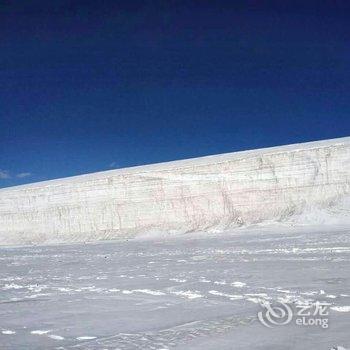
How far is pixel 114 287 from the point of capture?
302 inches

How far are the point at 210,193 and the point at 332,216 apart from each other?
786 cm

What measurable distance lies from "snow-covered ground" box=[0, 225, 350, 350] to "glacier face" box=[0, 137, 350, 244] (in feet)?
49.1

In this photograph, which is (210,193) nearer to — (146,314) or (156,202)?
(156,202)

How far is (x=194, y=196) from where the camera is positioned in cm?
2827

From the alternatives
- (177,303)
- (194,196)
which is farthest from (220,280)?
(194,196)

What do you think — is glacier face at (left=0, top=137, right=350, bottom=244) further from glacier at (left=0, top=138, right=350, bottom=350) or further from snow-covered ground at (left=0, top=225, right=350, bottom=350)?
snow-covered ground at (left=0, top=225, right=350, bottom=350)

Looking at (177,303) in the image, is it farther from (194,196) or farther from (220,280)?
(194,196)

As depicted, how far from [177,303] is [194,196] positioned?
22.3 m

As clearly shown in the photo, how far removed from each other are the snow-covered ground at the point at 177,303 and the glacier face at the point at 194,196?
49.1ft

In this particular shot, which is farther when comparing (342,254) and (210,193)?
(210,193)

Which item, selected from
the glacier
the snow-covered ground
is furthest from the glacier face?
the snow-covered ground

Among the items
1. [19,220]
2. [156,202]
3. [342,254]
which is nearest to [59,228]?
[19,220]

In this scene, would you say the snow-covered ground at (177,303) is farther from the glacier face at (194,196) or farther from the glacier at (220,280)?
the glacier face at (194,196)

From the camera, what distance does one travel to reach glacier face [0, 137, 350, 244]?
25.3 meters
